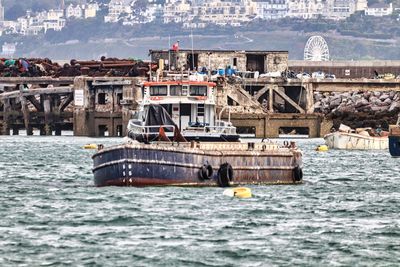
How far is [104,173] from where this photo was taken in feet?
187

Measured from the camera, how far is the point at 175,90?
6272cm

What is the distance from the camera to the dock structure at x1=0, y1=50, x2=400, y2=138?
384 ft

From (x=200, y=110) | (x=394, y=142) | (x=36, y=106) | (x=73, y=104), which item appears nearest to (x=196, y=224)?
(x=200, y=110)

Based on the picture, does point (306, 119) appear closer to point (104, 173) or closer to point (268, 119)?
point (268, 119)

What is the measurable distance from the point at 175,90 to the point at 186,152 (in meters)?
7.60

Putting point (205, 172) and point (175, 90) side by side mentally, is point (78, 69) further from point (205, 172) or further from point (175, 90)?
point (205, 172)

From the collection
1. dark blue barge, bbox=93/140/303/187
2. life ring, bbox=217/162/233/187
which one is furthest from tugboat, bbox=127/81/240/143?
life ring, bbox=217/162/233/187

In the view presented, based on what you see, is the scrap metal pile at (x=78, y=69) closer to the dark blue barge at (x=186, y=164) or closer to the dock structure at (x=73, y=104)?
the dock structure at (x=73, y=104)

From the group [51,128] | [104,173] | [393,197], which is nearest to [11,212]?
[104,173]

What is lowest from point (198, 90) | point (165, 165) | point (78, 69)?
point (165, 165)

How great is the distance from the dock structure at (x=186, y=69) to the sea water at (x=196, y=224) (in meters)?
50.3

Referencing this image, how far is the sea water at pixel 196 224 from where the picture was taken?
4109 centimetres

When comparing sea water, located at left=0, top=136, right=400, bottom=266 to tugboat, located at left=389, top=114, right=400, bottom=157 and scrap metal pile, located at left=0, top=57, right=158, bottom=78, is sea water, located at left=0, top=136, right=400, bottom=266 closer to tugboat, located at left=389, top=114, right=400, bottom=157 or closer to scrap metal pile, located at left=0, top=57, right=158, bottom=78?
tugboat, located at left=389, top=114, right=400, bottom=157

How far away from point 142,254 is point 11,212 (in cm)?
974
